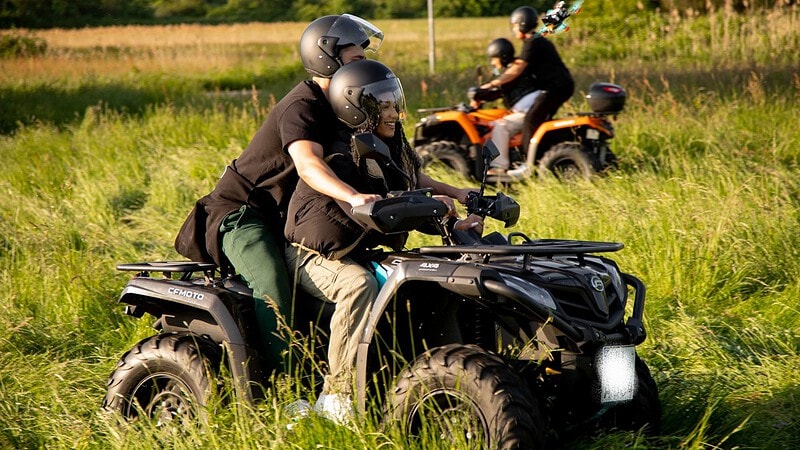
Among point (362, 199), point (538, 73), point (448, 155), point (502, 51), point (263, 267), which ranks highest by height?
point (362, 199)

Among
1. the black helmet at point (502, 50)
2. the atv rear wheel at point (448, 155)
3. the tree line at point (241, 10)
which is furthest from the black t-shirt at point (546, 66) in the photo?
the tree line at point (241, 10)

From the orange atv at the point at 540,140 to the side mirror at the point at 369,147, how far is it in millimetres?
5983

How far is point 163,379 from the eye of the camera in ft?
14.9

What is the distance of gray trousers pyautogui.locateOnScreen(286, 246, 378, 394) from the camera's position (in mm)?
4070

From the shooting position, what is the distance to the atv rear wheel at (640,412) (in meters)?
4.09

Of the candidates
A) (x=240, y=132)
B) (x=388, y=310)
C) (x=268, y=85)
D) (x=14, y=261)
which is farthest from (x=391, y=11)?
(x=388, y=310)

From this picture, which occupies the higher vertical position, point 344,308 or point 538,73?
point 344,308

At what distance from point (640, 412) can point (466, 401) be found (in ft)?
2.72

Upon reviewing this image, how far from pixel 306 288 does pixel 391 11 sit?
53770 millimetres

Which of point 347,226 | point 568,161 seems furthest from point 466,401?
point 568,161

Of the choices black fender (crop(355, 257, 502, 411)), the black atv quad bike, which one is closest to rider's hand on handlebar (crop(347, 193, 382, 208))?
the black atv quad bike

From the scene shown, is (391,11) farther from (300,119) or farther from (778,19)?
(300,119)

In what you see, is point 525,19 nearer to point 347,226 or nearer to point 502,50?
point 502,50

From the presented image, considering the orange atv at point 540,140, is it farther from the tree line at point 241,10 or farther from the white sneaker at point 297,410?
the tree line at point 241,10
